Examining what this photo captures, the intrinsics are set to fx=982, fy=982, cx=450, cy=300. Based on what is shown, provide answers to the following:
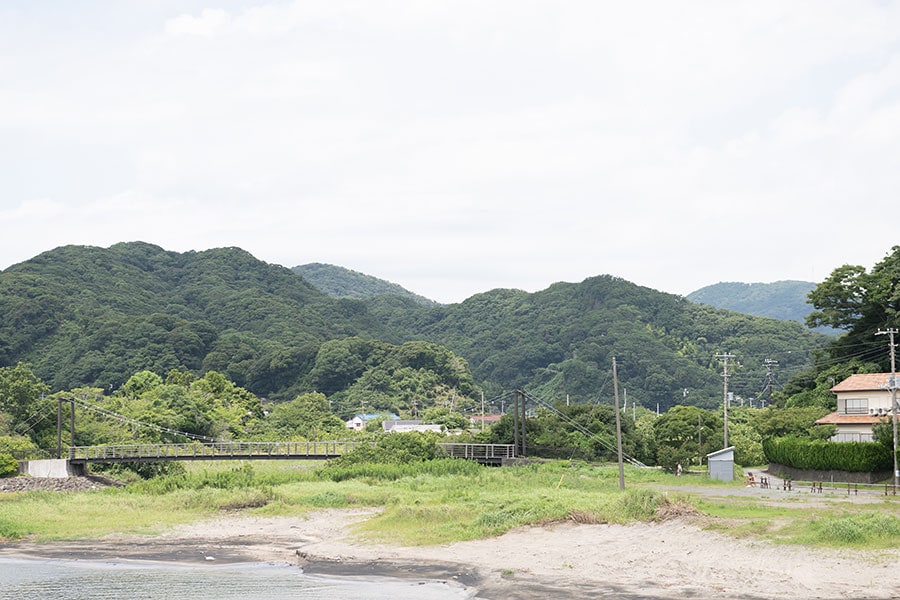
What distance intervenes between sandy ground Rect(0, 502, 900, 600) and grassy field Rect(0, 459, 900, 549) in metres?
1.32

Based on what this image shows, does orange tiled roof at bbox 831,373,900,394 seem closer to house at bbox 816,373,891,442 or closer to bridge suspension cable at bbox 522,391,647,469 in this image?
house at bbox 816,373,891,442

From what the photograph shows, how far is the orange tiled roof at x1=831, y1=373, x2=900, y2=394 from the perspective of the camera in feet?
225

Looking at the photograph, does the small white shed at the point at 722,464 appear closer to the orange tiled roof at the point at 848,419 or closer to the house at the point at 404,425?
the orange tiled roof at the point at 848,419

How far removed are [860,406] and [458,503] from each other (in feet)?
126

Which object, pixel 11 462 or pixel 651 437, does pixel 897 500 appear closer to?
pixel 651 437

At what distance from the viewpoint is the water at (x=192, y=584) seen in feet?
97.0

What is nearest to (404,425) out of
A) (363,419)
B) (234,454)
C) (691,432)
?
(363,419)

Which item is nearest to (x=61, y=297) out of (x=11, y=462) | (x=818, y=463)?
(x=11, y=462)

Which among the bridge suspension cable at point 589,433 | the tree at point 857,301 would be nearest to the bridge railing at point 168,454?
the bridge suspension cable at point 589,433

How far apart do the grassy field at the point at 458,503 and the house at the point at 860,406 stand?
1447 cm

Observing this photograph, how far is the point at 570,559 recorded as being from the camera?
3177cm

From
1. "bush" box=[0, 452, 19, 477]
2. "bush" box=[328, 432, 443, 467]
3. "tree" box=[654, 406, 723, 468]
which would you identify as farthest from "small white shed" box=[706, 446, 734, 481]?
"bush" box=[0, 452, 19, 477]

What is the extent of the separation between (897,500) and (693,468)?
100 feet

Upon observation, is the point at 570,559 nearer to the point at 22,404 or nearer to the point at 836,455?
the point at 836,455
